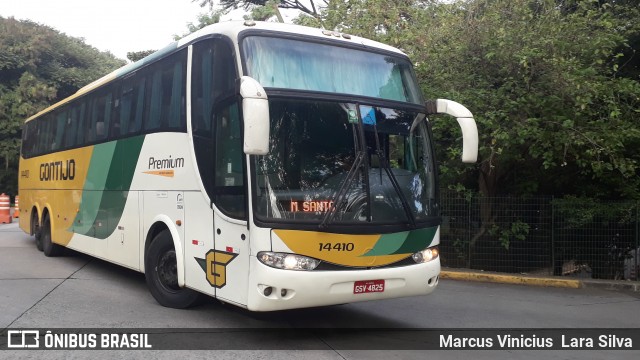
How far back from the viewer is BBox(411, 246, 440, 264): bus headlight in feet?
21.4

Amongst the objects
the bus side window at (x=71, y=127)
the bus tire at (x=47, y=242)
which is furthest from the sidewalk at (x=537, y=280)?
the bus tire at (x=47, y=242)

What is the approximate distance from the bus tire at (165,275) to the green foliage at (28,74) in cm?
2849

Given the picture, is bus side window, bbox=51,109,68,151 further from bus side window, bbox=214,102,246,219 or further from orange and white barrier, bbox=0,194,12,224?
orange and white barrier, bbox=0,194,12,224

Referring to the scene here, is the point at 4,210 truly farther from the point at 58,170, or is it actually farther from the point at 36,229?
the point at 58,170

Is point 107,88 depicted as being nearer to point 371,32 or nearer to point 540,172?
point 371,32

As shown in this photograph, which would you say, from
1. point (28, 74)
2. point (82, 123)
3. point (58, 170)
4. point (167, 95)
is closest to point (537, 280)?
point (167, 95)

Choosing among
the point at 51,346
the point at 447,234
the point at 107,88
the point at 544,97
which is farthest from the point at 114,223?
the point at 544,97

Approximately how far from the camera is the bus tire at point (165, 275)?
7.50 m

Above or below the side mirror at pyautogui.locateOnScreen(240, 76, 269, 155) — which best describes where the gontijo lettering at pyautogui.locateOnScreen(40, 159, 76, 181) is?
below

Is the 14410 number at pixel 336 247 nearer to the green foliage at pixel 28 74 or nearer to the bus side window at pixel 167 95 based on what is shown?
the bus side window at pixel 167 95

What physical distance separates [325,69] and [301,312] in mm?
3326

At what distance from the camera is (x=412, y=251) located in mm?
6426

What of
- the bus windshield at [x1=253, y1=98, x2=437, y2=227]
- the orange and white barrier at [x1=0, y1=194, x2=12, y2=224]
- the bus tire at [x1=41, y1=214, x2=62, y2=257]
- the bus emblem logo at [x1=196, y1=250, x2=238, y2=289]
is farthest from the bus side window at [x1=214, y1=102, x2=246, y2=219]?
the orange and white barrier at [x1=0, y1=194, x2=12, y2=224]

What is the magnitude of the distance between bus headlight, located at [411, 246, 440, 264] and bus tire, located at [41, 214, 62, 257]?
9202 millimetres
